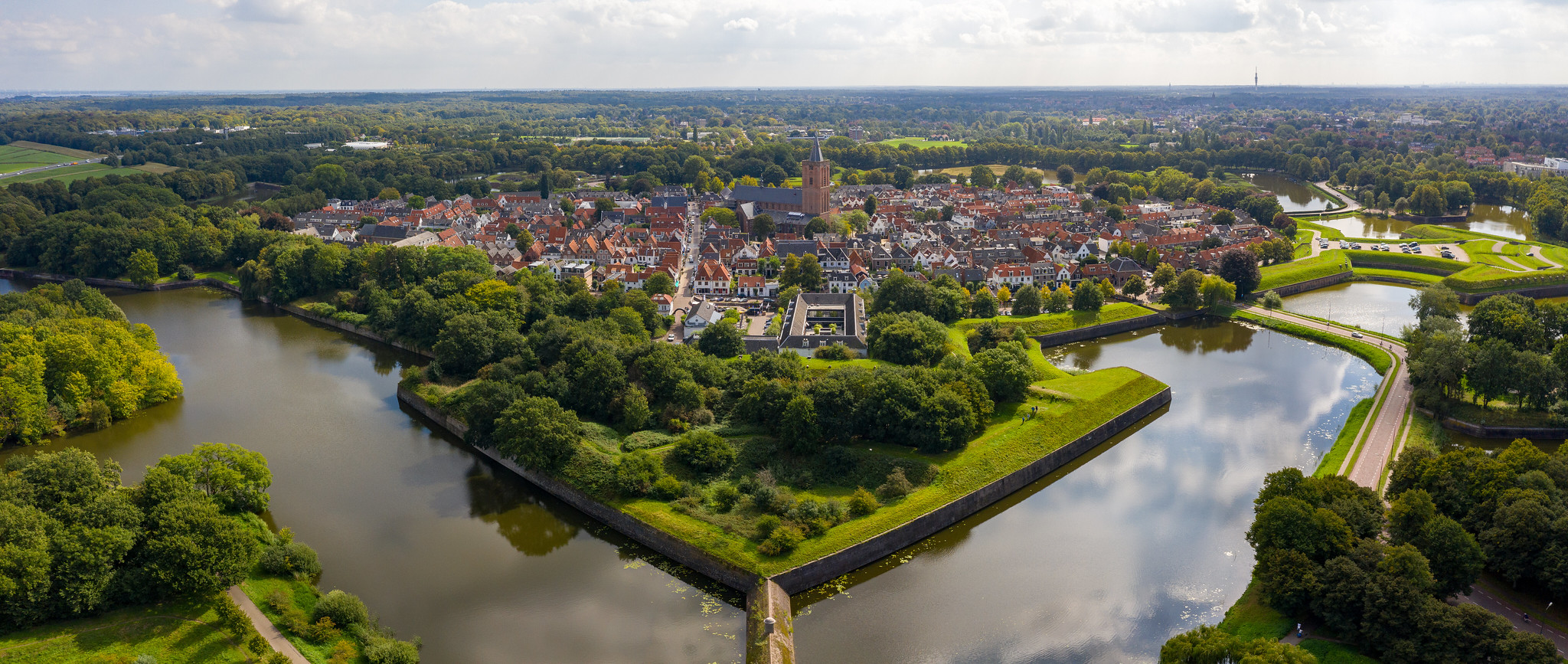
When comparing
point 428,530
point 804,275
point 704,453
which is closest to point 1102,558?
point 704,453

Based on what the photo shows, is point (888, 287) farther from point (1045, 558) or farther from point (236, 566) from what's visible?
point (236, 566)

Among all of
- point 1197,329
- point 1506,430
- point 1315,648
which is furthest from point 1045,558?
point 1197,329

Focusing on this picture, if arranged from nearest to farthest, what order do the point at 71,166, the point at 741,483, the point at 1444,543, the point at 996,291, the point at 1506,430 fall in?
the point at 1444,543, the point at 741,483, the point at 1506,430, the point at 996,291, the point at 71,166

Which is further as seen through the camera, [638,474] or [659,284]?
[659,284]

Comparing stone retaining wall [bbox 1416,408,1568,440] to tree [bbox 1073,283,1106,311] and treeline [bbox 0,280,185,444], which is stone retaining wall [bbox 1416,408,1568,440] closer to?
tree [bbox 1073,283,1106,311]

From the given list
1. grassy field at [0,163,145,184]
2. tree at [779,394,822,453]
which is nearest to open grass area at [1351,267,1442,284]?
tree at [779,394,822,453]

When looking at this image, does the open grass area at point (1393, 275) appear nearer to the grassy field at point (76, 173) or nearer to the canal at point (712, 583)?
the canal at point (712, 583)

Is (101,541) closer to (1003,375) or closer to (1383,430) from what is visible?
(1003,375)
